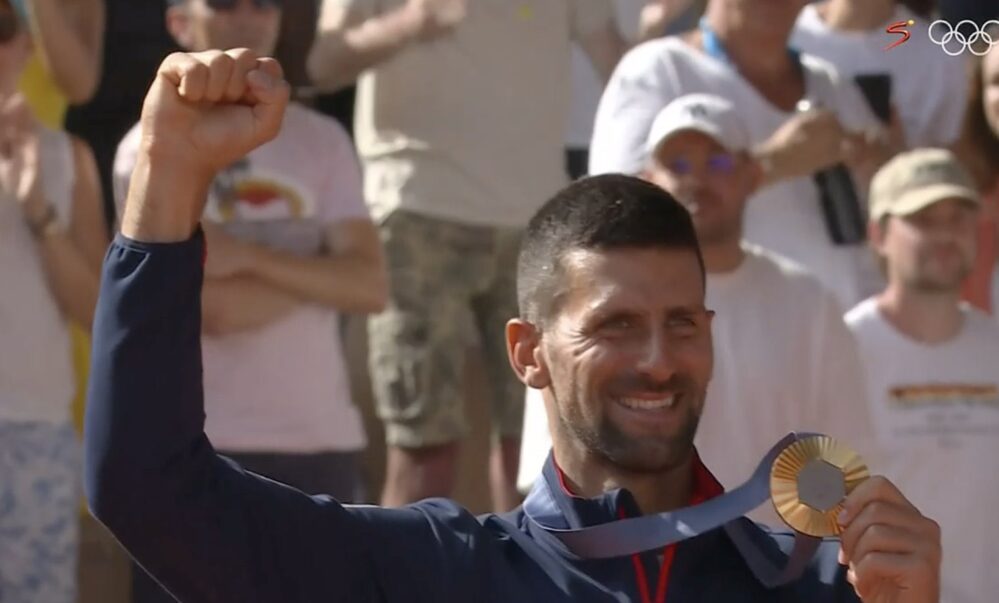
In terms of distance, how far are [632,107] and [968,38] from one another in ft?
4.05

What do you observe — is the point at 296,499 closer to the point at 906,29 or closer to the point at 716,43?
the point at 716,43

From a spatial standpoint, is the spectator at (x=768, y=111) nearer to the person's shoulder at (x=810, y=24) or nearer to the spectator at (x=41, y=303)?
the person's shoulder at (x=810, y=24)

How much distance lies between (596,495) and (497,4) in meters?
A: 2.87

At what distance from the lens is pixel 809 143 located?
16.3ft

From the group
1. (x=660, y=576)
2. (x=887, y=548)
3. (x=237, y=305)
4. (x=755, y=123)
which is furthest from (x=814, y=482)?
(x=755, y=123)

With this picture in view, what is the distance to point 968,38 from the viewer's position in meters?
5.46

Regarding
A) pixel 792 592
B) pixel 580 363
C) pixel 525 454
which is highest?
pixel 580 363

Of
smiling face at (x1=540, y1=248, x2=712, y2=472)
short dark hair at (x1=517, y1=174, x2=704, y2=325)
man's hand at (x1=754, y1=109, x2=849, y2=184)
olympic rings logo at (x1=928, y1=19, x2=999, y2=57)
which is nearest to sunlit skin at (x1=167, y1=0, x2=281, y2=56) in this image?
man's hand at (x1=754, y1=109, x2=849, y2=184)

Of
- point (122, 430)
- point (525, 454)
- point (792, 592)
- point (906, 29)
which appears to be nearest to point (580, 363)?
point (792, 592)

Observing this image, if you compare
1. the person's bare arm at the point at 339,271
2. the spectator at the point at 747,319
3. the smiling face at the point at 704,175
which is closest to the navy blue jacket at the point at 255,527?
the spectator at the point at 747,319

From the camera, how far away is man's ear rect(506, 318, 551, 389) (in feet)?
8.96

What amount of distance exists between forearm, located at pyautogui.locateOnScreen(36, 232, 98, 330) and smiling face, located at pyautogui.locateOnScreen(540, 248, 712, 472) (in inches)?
90.5

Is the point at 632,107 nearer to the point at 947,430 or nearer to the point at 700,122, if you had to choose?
the point at 700,122

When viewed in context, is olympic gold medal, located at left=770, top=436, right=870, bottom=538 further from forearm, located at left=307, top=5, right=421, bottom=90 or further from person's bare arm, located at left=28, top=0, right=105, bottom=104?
person's bare arm, located at left=28, top=0, right=105, bottom=104
